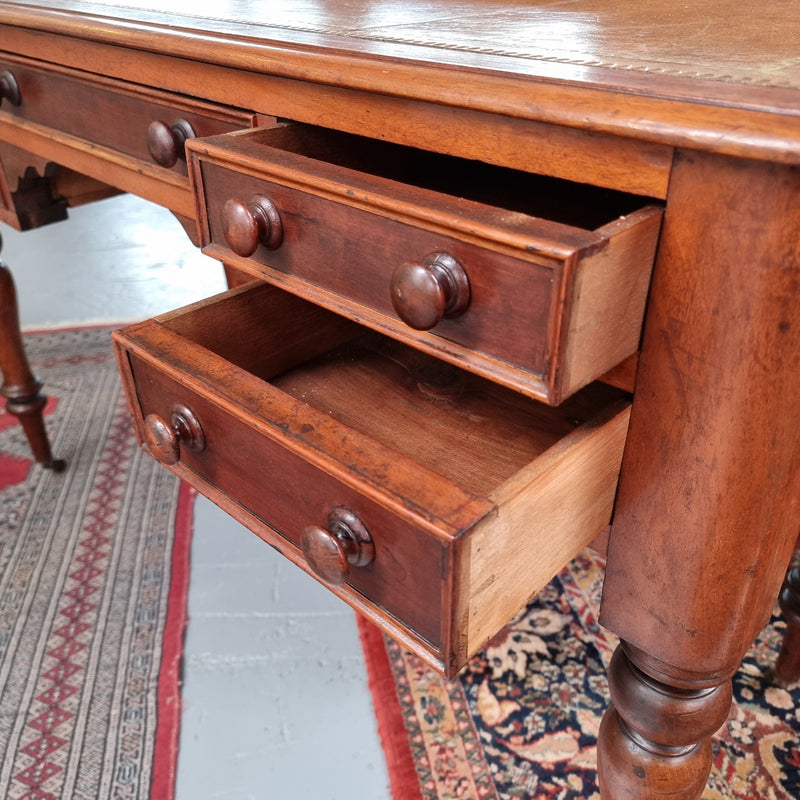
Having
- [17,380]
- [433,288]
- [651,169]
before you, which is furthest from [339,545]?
[17,380]

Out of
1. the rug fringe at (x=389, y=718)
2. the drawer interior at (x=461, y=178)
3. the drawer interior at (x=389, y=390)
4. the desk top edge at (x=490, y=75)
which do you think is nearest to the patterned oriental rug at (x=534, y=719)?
the rug fringe at (x=389, y=718)

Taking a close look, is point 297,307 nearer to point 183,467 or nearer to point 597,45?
point 183,467

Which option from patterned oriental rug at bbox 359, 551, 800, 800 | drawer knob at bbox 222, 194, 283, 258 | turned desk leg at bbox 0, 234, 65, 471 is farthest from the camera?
turned desk leg at bbox 0, 234, 65, 471

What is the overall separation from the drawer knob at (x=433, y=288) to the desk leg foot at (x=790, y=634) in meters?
0.65

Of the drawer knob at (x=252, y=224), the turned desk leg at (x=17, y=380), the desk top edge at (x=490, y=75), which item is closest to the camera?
the desk top edge at (x=490, y=75)

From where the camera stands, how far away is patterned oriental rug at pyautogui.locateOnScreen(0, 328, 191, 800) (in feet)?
2.95

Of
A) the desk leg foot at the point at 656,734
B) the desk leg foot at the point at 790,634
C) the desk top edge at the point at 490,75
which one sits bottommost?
the desk leg foot at the point at 790,634

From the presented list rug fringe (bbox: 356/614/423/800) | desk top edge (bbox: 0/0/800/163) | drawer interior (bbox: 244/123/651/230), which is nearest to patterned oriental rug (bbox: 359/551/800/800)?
rug fringe (bbox: 356/614/423/800)

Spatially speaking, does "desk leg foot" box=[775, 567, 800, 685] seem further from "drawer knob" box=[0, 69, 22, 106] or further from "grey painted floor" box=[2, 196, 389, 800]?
"drawer knob" box=[0, 69, 22, 106]

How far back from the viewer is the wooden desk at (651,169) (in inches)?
14.8

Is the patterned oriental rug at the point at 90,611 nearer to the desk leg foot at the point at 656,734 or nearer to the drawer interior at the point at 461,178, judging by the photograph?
the desk leg foot at the point at 656,734

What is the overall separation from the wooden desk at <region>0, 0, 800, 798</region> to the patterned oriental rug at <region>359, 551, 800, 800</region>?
28 centimetres

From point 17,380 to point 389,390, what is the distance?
86 centimetres

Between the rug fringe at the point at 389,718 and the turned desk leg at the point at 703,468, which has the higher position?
the turned desk leg at the point at 703,468
